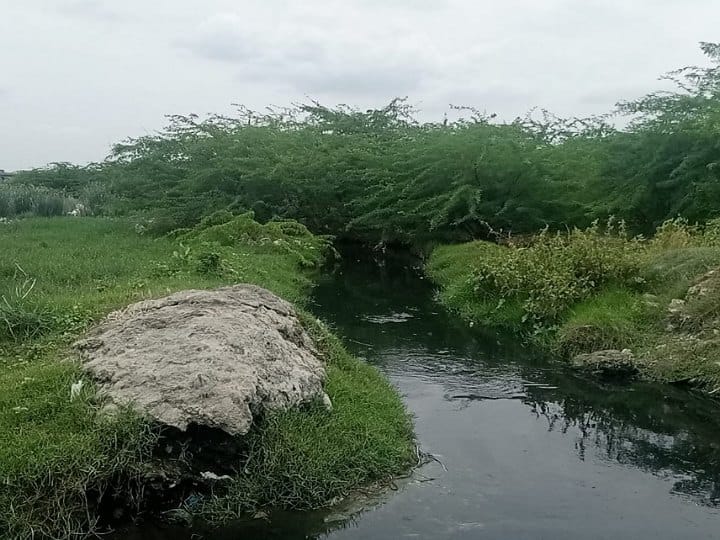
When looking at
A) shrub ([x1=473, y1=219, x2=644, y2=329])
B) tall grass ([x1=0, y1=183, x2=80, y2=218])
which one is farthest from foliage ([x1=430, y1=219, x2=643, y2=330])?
tall grass ([x1=0, y1=183, x2=80, y2=218])

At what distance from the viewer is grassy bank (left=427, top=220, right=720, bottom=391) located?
31.4ft

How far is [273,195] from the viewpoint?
72.1 feet

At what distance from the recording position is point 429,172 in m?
19.4

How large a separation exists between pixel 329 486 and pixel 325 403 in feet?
3.03

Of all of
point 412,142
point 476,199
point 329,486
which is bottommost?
point 329,486

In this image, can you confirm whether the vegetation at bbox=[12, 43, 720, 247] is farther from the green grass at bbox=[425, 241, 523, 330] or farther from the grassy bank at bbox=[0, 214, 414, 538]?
the grassy bank at bbox=[0, 214, 414, 538]

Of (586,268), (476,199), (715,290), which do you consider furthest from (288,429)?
(476,199)

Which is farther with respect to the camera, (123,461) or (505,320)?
(505,320)

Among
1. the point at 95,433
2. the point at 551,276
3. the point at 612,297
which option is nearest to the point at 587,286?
the point at 612,297

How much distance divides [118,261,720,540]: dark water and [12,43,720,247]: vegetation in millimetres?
6697

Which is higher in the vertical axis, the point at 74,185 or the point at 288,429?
the point at 74,185

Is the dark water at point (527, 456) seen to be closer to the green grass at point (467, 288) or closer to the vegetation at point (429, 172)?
the green grass at point (467, 288)

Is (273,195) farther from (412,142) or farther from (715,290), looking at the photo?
(715,290)

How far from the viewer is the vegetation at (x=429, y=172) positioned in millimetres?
15781
